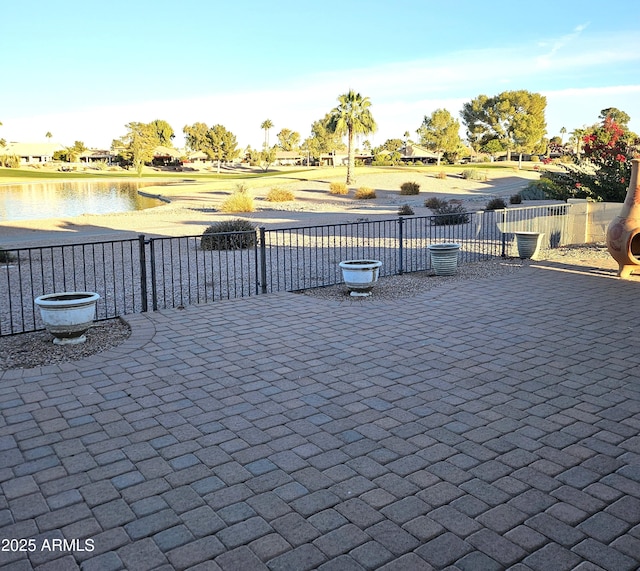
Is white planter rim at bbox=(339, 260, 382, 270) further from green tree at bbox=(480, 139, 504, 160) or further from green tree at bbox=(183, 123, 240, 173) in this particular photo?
green tree at bbox=(183, 123, 240, 173)

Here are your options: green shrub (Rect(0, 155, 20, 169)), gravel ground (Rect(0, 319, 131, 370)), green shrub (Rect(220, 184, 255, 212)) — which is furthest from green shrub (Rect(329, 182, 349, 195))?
green shrub (Rect(0, 155, 20, 169))

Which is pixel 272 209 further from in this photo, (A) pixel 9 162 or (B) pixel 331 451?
(A) pixel 9 162

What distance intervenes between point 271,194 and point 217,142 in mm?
83301

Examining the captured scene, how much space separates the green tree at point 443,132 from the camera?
4395 inches

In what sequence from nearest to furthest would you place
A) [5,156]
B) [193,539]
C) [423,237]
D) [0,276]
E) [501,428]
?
[193,539]
[501,428]
[0,276]
[423,237]
[5,156]

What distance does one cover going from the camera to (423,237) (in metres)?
19.6

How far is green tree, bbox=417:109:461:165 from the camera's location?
366ft

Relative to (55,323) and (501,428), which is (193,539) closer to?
(501,428)

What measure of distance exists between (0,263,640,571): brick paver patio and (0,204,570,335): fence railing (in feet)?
8.07

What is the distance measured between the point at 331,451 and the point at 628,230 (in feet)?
28.5

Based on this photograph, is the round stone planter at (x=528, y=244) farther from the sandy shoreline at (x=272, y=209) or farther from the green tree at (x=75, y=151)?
the green tree at (x=75, y=151)

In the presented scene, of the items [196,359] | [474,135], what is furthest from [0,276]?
[474,135]

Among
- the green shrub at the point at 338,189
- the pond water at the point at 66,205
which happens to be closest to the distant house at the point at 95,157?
the pond water at the point at 66,205

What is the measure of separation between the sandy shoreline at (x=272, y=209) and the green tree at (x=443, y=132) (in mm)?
45554
